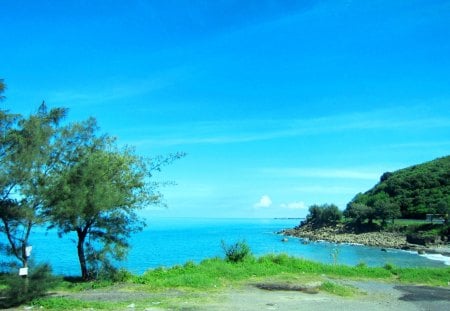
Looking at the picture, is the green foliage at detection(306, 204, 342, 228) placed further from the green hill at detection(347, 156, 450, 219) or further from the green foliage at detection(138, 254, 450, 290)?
the green foliage at detection(138, 254, 450, 290)

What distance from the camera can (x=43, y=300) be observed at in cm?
1356

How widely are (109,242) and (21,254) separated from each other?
5.54m

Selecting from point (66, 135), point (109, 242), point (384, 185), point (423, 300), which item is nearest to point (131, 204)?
point (109, 242)

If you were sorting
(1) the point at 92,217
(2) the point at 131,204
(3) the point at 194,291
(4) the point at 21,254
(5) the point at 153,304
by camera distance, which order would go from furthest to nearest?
(2) the point at 131,204, (1) the point at 92,217, (3) the point at 194,291, (4) the point at 21,254, (5) the point at 153,304

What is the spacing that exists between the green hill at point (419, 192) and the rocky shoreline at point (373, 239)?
395 inches

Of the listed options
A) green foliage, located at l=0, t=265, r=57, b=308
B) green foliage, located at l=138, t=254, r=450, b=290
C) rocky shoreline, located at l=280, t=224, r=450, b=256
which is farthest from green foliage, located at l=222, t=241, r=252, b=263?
rocky shoreline, located at l=280, t=224, r=450, b=256

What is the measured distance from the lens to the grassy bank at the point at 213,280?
556 inches

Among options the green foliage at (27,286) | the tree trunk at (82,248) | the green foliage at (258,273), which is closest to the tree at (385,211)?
the green foliage at (258,273)

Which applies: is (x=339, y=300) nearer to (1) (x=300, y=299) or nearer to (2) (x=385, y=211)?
(1) (x=300, y=299)

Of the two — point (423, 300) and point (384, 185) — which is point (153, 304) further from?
point (384, 185)

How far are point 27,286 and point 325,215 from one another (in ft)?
443

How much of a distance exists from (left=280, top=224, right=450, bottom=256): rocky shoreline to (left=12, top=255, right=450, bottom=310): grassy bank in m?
52.6

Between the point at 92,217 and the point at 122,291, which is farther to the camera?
the point at 92,217

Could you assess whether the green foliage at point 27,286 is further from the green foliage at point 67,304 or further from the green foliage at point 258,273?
the green foliage at point 258,273
